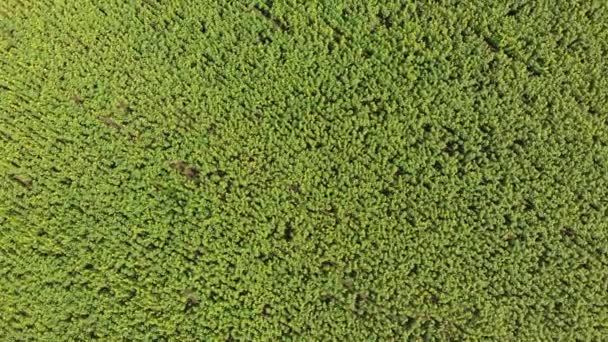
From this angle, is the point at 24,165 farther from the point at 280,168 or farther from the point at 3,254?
the point at 280,168

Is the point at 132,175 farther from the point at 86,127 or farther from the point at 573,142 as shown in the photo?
the point at 573,142

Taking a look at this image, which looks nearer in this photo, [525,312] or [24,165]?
[525,312]

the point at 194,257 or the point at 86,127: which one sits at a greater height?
the point at 86,127

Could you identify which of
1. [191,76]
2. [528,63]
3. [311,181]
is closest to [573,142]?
[528,63]

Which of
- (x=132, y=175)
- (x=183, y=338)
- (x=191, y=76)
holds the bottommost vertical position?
(x=183, y=338)

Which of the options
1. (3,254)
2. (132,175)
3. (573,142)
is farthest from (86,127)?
(573,142)

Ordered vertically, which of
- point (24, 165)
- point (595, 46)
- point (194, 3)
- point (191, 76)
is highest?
point (595, 46)
